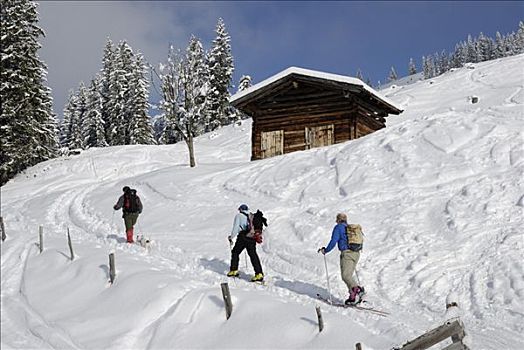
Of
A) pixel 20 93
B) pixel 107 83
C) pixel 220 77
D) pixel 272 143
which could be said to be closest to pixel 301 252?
pixel 272 143

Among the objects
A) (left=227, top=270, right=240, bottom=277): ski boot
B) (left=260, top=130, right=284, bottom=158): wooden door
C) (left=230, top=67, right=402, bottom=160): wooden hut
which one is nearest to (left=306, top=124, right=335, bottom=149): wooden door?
(left=230, top=67, right=402, bottom=160): wooden hut

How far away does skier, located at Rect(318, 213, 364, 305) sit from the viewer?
927 cm

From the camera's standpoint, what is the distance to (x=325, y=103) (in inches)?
961

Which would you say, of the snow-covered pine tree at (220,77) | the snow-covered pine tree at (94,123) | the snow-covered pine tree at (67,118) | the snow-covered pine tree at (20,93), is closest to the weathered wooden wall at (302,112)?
the snow-covered pine tree at (20,93)

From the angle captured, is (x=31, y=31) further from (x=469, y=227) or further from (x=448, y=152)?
(x=469, y=227)

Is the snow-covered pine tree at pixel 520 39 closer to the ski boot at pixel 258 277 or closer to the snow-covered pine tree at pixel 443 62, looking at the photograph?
the snow-covered pine tree at pixel 443 62

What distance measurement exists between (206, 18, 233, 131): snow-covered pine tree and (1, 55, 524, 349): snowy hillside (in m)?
33.2

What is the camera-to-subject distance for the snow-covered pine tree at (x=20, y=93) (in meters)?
31.9

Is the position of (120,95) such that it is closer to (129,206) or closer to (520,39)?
(129,206)

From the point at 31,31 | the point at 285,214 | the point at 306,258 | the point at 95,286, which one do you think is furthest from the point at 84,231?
the point at 31,31

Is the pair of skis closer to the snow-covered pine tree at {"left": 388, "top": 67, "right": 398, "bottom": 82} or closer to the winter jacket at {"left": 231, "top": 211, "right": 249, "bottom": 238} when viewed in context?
the winter jacket at {"left": 231, "top": 211, "right": 249, "bottom": 238}

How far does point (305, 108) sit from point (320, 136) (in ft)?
5.58

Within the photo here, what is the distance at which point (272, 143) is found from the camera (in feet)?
83.5

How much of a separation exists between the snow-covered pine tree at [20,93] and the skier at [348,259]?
28.3 meters
